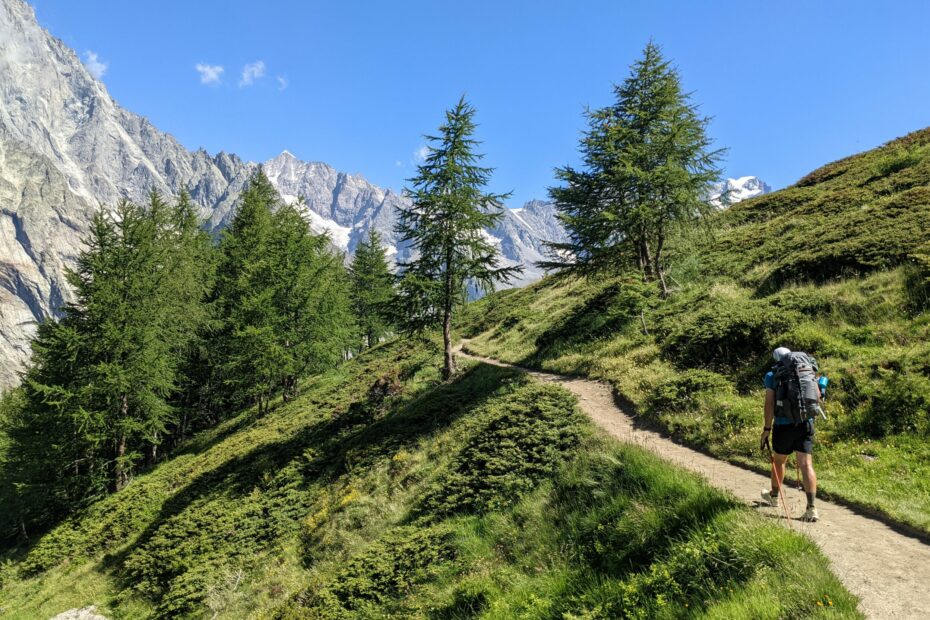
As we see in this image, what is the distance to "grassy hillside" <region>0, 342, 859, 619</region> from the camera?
493 centimetres

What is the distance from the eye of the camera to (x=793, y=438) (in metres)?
6.21

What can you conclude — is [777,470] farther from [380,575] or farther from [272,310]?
[272,310]

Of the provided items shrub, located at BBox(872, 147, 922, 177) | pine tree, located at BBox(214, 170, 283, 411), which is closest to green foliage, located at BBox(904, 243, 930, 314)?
shrub, located at BBox(872, 147, 922, 177)

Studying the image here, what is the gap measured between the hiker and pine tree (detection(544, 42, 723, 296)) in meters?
13.9

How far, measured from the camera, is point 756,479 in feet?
25.2

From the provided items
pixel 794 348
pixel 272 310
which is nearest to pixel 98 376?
pixel 272 310

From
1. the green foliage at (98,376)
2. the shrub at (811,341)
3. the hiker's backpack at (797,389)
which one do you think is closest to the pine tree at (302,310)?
the green foliage at (98,376)

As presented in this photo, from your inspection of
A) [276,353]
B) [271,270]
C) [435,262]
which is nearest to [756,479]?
[435,262]

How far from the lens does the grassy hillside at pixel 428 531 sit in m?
4.93

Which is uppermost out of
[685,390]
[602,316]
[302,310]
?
[302,310]

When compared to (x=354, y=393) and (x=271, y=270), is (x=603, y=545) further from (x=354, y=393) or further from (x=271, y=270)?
(x=271, y=270)

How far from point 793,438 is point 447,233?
15.1m

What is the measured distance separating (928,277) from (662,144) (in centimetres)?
1156

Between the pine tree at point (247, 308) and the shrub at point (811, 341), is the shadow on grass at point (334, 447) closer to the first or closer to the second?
the pine tree at point (247, 308)
